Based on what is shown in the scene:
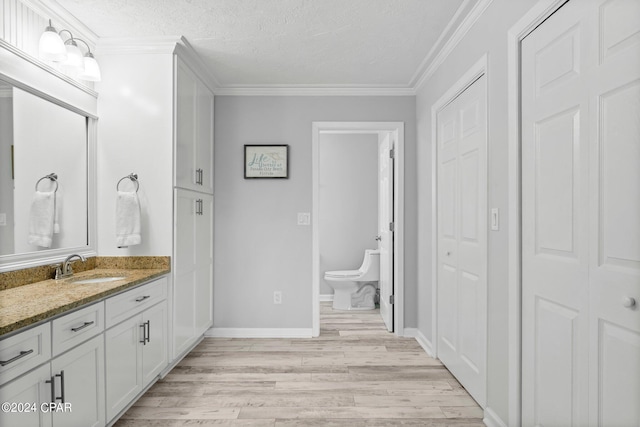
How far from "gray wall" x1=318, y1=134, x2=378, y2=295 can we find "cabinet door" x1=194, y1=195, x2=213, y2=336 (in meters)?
2.04

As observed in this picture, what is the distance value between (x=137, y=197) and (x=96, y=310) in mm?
1035

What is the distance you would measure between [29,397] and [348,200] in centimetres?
432

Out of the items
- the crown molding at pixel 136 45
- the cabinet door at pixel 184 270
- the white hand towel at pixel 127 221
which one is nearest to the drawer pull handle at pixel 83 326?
the white hand towel at pixel 127 221

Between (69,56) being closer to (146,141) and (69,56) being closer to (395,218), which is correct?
(146,141)

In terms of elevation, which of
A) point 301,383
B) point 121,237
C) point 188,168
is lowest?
point 301,383

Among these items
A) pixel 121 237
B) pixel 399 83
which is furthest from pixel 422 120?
pixel 121 237

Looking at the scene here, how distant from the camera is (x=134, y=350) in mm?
2277

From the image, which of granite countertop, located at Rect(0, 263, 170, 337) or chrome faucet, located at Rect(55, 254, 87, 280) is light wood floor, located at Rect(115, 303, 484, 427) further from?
chrome faucet, located at Rect(55, 254, 87, 280)

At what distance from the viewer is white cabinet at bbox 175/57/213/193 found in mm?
2887

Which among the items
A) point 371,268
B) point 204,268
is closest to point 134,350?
point 204,268

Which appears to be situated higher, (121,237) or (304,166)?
(304,166)

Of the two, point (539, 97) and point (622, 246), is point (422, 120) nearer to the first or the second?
point (539, 97)

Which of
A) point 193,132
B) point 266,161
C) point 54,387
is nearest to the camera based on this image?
point 54,387

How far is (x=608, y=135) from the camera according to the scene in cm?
131
